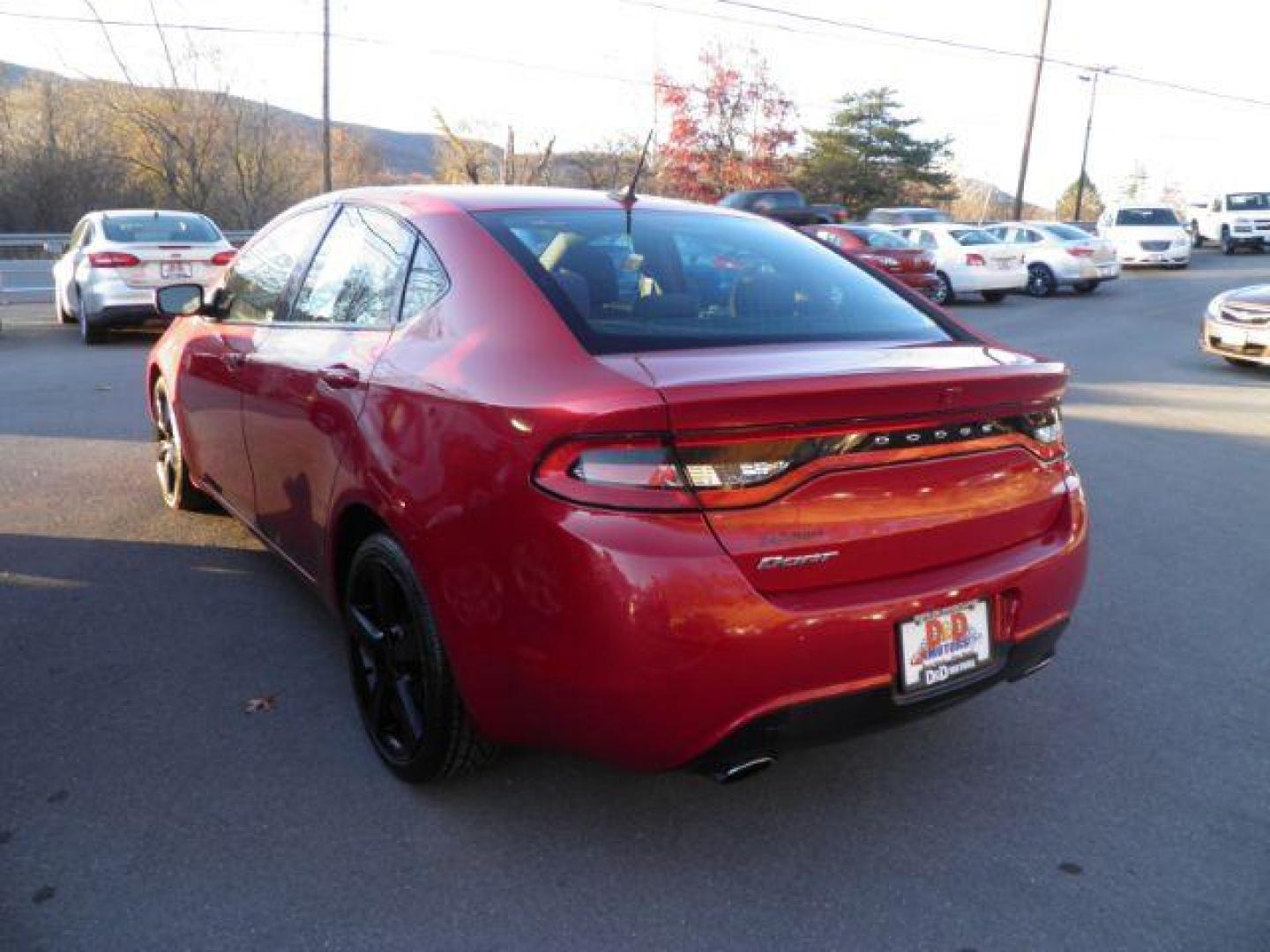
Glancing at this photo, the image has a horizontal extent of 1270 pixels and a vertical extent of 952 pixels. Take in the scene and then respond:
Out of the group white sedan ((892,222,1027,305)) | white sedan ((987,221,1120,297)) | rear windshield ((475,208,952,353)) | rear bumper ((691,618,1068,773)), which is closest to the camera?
rear bumper ((691,618,1068,773))

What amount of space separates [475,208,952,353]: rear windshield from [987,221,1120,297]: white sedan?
19.3 m

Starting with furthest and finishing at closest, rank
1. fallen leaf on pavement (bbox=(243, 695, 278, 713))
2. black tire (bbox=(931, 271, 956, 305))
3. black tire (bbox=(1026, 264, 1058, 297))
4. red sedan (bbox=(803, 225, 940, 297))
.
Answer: black tire (bbox=(1026, 264, 1058, 297)) < black tire (bbox=(931, 271, 956, 305)) < red sedan (bbox=(803, 225, 940, 297)) < fallen leaf on pavement (bbox=(243, 695, 278, 713))

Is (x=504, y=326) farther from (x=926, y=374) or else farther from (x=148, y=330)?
(x=148, y=330)

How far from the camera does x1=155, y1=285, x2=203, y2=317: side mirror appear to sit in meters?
4.82

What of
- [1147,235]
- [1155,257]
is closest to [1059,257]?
[1147,235]

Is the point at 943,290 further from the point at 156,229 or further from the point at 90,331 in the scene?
the point at 90,331

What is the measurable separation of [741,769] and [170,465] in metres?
4.16

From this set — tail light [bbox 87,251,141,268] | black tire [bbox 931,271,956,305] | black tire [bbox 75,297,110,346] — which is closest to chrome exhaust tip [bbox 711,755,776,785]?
tail light [bbox 87,251,141,268]

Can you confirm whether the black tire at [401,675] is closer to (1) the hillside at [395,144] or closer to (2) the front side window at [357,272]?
(2) the front side window at [357,272]

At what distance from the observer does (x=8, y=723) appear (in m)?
3.32

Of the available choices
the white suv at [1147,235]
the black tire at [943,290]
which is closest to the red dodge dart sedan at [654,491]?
the black tire at [943,290]

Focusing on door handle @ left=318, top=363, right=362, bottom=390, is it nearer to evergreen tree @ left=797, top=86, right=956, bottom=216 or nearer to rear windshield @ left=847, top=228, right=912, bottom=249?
rear windshield @ left=847, top=228, right=912, bottom=249

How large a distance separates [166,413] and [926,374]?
430 cm

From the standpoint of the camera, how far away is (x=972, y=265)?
785 inches
